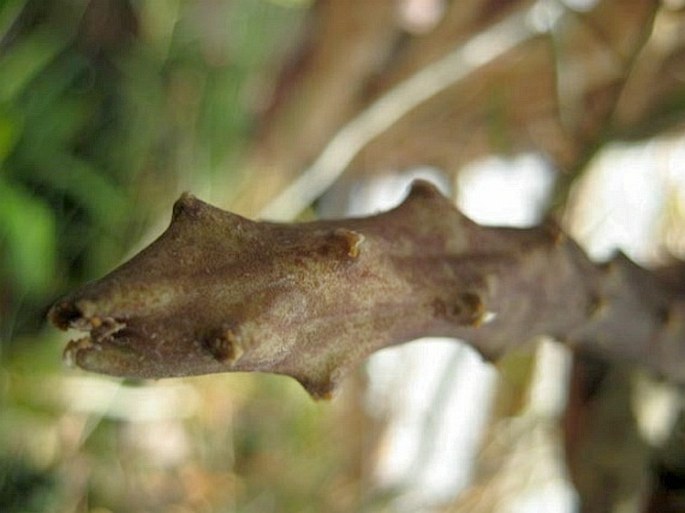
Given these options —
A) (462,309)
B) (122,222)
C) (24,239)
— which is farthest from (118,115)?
(462,309)

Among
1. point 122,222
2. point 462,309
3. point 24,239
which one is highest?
point 462,309

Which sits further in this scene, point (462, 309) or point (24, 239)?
point (24, 239)

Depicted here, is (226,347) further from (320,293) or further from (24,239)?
(24,239)

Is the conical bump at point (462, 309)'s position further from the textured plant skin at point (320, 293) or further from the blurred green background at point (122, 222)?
the blurred green background at point (122, 222)

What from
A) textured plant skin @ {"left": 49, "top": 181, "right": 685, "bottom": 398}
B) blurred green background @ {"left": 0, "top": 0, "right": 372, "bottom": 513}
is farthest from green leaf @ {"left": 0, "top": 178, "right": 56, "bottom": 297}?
textured plant skin @ {"left": 49, "top": 181, "right": 685, "bottom": 398}

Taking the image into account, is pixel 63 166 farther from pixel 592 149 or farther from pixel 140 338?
pixel 140 338

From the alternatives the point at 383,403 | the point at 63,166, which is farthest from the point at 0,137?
the point at 383,403

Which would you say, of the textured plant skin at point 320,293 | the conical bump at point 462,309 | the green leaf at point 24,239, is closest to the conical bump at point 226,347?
the textured plant skin at point 320,293

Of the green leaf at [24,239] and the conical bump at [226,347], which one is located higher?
the conical bump at [226,347]

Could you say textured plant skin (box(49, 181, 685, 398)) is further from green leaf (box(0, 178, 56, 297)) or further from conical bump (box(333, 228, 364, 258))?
green leaf (box(0, 178, 56, 297))
